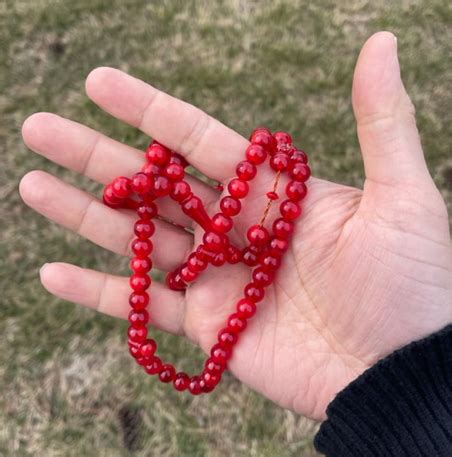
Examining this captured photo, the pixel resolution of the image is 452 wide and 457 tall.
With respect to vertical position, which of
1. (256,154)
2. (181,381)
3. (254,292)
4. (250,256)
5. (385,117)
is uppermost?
(385,117)

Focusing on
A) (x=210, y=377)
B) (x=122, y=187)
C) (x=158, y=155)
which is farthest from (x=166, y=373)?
(x=158, y=155)

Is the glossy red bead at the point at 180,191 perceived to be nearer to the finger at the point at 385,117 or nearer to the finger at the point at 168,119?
the finger at the point at 168,119

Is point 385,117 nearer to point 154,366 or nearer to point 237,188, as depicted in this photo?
point 237,188

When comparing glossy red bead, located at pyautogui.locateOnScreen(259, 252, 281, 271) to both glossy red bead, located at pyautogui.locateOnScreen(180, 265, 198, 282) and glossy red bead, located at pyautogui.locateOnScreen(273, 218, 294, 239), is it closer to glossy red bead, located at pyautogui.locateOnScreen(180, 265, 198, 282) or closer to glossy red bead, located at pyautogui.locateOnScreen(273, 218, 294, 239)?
glossy red bead, located at pyautogui.locateOnScreen(273, 218, 294, 239)

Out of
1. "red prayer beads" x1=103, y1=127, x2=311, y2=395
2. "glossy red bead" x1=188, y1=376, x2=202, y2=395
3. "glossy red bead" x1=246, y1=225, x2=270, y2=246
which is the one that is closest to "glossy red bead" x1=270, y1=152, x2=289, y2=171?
"red prayer beads" x1=103, y1=127, x2=311, y2=395

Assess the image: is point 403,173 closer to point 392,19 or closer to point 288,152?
point 288,152

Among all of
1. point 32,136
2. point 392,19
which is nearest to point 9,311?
point 32,136
